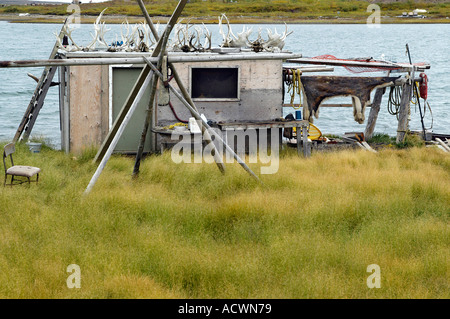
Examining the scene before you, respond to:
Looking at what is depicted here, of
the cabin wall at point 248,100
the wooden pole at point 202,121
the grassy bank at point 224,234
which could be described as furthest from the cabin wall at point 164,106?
the wooden pole at point 202,121

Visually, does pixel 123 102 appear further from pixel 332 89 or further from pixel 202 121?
pixel 332 89

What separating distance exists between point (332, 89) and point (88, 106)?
19.7ft

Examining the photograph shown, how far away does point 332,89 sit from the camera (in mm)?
15445

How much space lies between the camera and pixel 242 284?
23.2 feet

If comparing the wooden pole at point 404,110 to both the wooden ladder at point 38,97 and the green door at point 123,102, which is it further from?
the wooden ladder at point 38,97

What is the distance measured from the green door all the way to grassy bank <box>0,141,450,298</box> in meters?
2.32

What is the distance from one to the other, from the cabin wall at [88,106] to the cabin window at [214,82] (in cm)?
208

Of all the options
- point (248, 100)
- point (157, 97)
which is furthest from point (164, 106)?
point (248, 100)

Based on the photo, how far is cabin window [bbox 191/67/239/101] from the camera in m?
14.6

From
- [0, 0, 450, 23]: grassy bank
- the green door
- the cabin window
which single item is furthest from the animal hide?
[0, 0, 450, 23]: grassy bank
